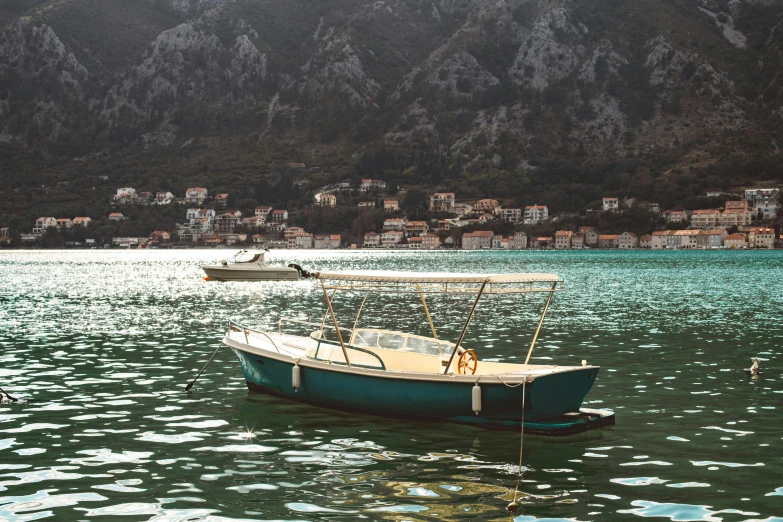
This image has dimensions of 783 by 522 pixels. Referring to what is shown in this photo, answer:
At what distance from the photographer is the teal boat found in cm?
1509

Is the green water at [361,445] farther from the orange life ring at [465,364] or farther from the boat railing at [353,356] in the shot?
the orange life ring at [465,364]

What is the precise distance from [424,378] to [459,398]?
83 cm

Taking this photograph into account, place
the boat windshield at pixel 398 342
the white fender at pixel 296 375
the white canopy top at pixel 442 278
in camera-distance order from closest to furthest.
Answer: the white canopy top at pixel 442 278
the white fender at pixel 296 375
the boat windshield at pixel 398 342

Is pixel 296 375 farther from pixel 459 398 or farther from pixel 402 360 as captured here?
pixel 459 398

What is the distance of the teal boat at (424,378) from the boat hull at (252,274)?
6758 centimetres

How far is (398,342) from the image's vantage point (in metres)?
18.3

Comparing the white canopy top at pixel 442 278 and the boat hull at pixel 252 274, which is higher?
the white canopy top at pixel 442 278

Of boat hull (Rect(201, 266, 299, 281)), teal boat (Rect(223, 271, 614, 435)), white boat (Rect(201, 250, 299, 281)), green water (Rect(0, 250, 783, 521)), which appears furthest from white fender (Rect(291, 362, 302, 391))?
boat hull (Rect(201, 266, 299, 281))

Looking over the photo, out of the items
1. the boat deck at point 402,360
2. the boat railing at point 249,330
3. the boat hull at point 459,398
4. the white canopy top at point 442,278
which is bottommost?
the boat hull at point 459,398

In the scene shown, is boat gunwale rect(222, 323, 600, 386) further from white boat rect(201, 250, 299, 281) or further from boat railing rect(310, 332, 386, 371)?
white boat rect(201, 250, 299, 281)

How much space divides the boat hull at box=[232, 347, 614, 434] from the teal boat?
2 cm

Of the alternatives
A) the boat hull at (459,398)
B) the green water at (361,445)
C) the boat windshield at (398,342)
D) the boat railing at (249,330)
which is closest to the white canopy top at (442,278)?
the boat windshield at (398,342)

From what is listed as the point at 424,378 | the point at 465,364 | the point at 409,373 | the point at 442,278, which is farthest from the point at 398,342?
the point at 442,278

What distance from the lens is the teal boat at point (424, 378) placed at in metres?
15.1
